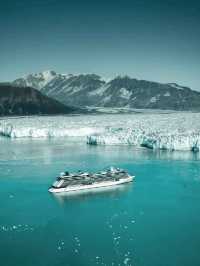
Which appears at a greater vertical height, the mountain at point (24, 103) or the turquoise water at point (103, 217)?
the mountain at point (24, 103)

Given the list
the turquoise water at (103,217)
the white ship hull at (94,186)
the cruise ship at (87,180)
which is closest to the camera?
the turquoise water at (103,217)

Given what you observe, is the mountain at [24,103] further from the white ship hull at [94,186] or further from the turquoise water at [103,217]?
the white ship hull at [94,186]

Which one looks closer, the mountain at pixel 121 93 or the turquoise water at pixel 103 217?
the turquoise water at pixel 103 217

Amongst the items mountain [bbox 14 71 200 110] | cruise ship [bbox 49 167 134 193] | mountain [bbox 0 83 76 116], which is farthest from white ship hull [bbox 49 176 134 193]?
mountain [bbox 14 71 200 110]

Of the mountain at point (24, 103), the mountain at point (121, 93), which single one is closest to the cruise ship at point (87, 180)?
the mountain at point (24, 103)

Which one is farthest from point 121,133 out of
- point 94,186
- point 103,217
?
point 103,217

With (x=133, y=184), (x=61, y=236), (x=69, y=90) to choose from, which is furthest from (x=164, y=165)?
(x=69, y=90)

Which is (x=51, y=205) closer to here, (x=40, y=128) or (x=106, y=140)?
(x=106, y=140)
